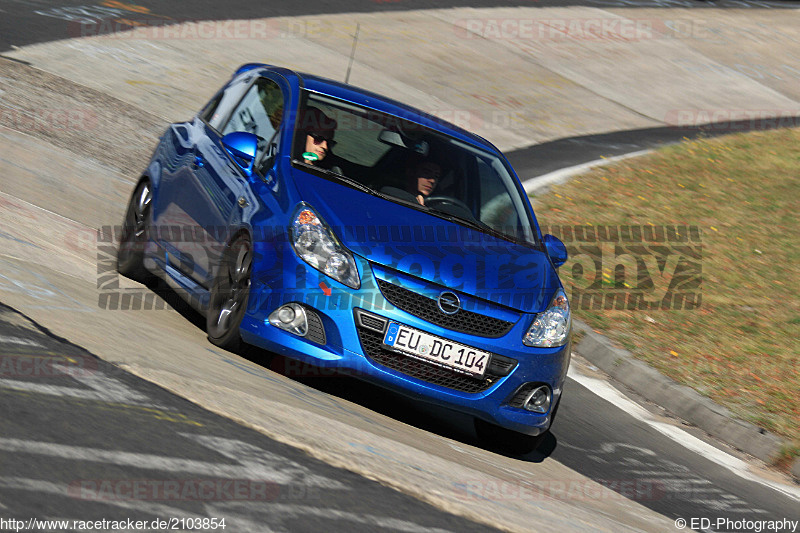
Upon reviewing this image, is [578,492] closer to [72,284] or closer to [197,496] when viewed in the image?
[197,496]

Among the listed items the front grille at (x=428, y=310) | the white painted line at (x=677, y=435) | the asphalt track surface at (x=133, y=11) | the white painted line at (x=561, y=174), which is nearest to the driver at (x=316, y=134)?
the front grille at (x=428, y=310)

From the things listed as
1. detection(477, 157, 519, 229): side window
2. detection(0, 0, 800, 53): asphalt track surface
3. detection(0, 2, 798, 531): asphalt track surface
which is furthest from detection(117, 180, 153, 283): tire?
detection(0, 0, 800, 53): asphalt track surface

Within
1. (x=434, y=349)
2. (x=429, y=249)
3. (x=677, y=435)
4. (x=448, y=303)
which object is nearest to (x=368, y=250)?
(x=429, y=249)

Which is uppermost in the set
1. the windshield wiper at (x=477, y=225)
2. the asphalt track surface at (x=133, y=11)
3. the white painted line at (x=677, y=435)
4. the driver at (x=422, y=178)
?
the driver at (x=422, y=178)

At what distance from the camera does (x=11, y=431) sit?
163 inches

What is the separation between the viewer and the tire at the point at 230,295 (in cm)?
587

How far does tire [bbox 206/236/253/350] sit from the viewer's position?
5871 millimetres

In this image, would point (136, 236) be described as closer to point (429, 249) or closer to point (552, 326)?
point (429, 249)

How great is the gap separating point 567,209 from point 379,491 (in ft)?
28.0

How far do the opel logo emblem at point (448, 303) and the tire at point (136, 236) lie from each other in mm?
2665

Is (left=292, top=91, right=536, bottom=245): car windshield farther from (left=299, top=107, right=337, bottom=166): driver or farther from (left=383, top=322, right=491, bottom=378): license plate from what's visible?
(left=383, top=322, right=491, bottom=378): license plate

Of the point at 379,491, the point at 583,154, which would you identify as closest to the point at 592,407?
the point at 379,491

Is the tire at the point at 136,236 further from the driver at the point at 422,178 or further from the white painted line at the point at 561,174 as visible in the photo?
the white painted line at the point at 561,174

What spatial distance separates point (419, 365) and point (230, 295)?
→ 1.17m
